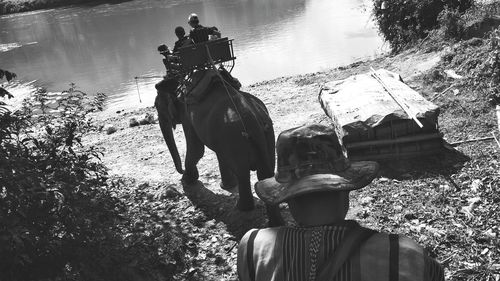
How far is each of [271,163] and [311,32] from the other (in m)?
18.5

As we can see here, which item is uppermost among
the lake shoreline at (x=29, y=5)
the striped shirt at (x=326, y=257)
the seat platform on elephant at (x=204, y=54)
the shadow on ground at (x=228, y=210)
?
the lake shoreline at (x=29, y=5)

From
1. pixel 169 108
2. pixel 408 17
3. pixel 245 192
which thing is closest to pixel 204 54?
pixel 169 108

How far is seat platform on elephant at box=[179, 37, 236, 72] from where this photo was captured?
6012 mm

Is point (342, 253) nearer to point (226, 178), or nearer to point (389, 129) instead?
point (389, 129)

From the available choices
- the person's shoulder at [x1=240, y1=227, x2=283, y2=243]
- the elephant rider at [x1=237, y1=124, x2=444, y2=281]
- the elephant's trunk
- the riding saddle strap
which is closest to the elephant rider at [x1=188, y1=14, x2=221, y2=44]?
the elephant's trunk

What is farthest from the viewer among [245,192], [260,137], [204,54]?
[204,54]

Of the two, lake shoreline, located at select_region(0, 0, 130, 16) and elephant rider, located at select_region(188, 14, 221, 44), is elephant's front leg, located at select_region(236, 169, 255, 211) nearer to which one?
elephant rider, located at select_region(188, 14, 221, 44)

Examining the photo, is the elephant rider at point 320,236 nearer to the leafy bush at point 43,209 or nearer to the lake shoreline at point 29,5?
the leafy bush at point 43,209

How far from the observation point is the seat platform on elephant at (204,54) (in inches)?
237

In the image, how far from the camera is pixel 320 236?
1.73 meters

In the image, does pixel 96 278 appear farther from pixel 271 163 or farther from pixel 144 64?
pixel 144 64

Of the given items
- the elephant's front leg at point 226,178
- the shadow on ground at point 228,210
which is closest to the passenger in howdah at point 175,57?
the elephant's front leg at point 226,178

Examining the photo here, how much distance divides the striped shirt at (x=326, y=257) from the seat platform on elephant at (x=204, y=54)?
4.43m

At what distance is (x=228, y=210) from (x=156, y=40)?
69.8ft
